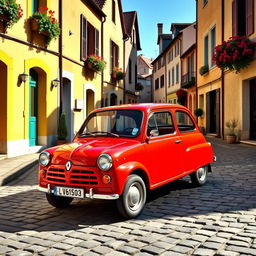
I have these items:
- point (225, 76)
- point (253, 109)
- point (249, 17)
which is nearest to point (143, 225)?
point (253, 109)

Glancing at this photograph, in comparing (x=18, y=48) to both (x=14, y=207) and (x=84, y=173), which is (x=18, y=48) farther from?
(x=84, y=173)

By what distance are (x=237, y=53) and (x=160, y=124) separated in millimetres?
8652

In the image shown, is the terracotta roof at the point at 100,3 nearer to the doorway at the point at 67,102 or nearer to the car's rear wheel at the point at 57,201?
the doorway at the point at 67,102

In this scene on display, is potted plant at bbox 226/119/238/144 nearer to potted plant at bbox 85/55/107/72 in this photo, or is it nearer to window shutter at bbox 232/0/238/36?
window shutter at bbox 232/0/238/36

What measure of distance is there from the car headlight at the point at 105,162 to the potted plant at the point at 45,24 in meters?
7.44

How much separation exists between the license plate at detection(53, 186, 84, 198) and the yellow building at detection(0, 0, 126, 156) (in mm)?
5382

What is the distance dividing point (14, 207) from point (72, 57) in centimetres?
941

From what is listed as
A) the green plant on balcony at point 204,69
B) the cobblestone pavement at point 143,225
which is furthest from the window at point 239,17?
the cobblestone pavement at point 143,225

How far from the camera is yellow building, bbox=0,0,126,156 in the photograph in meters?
9.19

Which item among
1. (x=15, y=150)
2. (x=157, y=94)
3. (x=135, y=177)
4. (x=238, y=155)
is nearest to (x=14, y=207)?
(x=135, y=177)

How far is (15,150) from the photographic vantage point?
31.0 ft

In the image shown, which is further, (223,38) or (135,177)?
(223,38)

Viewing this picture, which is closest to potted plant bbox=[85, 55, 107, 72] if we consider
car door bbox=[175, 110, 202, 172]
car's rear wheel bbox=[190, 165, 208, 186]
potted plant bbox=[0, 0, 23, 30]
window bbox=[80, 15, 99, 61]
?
window bbox=[80, 15, 99, 61]

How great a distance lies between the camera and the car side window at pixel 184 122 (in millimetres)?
5844
